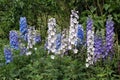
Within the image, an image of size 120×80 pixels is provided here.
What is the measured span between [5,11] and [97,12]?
1987 millimetres

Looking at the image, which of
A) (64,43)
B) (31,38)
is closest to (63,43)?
(64,43)

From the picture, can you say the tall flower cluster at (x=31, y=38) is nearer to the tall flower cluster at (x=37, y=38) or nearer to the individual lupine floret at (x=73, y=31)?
the tall flower cluster at (x=37, y=38)

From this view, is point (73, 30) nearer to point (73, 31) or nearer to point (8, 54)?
point (73, 31)

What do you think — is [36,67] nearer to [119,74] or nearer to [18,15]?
[119,74]

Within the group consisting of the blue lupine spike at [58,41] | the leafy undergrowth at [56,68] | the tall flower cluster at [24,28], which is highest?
the tall flower cluster at [24,28]

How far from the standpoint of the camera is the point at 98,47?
5113 mm

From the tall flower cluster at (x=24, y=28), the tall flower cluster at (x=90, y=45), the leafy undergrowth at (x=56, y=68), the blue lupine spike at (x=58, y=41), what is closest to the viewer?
the leafy undergrowth at (x=56, y=68)

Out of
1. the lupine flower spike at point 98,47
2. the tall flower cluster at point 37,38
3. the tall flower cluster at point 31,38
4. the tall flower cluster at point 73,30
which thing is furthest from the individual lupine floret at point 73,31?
the tall flower cluster at point 37,38

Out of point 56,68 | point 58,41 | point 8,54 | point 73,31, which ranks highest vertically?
point 73,31

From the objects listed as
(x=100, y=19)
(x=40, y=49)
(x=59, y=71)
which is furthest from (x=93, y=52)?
(x=100, y=19)

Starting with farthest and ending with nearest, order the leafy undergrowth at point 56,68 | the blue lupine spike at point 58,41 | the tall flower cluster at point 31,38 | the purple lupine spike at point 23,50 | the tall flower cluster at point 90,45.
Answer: the tall flower cluster at point 31,38 → the purple lupine spike at point 23,50 → the blue lupine spike at point 58,41 → the tall flower cluster at point 90,45 → the leafy undergrowth at point 56,68

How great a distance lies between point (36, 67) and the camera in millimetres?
5188

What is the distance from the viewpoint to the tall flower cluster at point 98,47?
5096 mm

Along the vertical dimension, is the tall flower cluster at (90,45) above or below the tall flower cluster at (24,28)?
below
